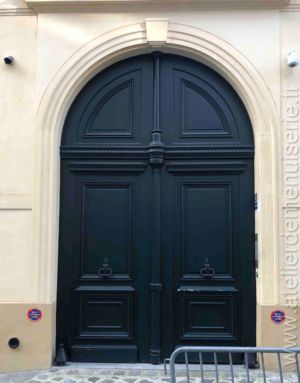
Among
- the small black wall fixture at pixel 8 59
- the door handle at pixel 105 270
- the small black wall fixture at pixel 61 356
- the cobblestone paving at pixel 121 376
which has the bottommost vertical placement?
the cobblestone paving at pixel 121 376

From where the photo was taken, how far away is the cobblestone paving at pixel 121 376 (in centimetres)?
A: 486

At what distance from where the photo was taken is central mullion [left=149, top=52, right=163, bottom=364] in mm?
5355

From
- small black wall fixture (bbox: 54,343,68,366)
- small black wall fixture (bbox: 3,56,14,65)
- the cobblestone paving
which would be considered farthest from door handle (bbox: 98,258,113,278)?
small black wall fixture (bbox: 3,56,14,65)

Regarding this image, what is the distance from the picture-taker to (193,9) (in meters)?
5.49

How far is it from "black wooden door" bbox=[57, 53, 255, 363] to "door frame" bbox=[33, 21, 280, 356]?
171mm

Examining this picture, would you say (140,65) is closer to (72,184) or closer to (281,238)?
(72,184)

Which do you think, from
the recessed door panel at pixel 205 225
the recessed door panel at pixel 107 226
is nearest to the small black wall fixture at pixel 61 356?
the recessed door panel at pixel 107 226

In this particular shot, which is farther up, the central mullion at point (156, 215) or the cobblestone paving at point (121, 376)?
the central mullion at point (156, 215)

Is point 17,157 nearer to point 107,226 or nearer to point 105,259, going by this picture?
point 107,226

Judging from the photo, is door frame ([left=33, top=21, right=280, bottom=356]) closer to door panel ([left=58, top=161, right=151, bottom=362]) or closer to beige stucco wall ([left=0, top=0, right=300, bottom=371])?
beige stucco wall ([left=0, top=0, right=300, bottom=371])

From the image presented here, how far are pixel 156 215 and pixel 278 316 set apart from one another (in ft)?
6.12

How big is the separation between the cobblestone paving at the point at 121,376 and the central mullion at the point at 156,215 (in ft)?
1.16

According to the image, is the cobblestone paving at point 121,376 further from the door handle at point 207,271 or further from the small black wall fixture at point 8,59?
the small black wall fixture at point 8,59

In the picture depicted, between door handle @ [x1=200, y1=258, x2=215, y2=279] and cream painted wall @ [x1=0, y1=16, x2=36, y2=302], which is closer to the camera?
cream painted wall @ [x1=0, y1=16, x2=36, y2=302]
